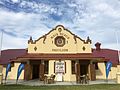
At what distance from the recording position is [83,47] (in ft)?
113

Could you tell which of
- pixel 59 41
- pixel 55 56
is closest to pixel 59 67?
pixel 55 56

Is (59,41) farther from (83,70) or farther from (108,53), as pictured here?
(108,53)

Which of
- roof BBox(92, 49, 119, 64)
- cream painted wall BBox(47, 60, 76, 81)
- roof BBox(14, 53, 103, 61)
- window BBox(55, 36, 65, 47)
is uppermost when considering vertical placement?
window BBox(55, 36, 65, 47)

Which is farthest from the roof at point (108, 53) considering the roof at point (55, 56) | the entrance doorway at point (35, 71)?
the entrance doorway at point (35, 71)

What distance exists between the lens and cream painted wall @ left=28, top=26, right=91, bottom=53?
3412cm

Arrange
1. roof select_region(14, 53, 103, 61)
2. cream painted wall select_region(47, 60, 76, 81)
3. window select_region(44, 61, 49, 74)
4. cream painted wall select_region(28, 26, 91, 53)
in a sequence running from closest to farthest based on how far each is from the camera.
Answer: roof select_region(14, 53, 103, 61) < cream painted wall select_region(47, 60, 76, 81) < window select_region(44, 61, 49, 74) < cream painted wall select_region(28, 26, 91, 53)

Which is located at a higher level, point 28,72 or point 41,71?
point 41,71

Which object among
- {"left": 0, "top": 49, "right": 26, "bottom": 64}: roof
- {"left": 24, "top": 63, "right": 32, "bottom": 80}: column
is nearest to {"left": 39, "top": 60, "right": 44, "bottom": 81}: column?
{"left": 24, "top": 63, "right": 32, "bottom": 80}: column

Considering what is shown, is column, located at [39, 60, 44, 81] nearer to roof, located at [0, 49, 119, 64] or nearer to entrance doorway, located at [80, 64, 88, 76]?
roof, located at [0, 49, 119, 64]

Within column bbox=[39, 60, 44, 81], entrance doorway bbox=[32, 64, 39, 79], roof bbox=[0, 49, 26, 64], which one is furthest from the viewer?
roof bbox=[0, 49, 26, 64]

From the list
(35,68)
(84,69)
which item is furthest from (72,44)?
(35,68)

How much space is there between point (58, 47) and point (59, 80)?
464cm

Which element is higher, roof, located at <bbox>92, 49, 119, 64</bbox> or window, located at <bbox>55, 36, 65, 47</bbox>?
window, located at <bbox>55, 36, 65, 47</bbox>

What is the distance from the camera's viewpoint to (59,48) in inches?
1344
